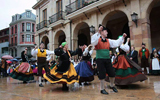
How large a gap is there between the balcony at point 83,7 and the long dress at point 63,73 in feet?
21.8

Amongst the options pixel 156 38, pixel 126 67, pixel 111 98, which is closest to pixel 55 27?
pixel 156 38

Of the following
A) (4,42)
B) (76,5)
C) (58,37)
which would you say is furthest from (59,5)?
(4,42)

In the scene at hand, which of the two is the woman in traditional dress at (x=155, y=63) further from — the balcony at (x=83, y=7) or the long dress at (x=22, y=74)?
the long dress at (x=22, y=74)

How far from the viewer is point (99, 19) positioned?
1109 centimetres

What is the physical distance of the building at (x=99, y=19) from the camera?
27.8 ft

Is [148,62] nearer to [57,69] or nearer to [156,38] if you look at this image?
[156,38]

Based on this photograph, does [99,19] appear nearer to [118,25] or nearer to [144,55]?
[118,25]

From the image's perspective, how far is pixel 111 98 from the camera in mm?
3242

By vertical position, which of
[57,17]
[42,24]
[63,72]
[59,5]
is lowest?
[63,72]

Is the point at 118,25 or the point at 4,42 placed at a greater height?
the point at 4,42

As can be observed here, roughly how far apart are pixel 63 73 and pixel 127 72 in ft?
6.45

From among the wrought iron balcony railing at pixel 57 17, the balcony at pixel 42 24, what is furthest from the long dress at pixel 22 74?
the balcony at pixel 42 24

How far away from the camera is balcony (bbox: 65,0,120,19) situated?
10.2 m

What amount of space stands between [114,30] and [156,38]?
156 inches
